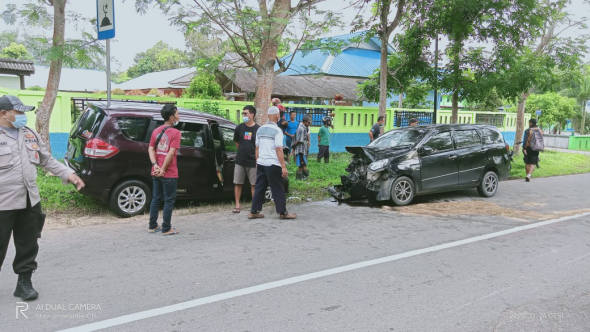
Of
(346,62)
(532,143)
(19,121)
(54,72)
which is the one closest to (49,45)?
(54,72)

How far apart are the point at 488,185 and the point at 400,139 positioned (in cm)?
239

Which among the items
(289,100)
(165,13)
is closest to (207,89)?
(289,100)

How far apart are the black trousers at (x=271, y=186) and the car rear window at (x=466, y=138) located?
4.36m

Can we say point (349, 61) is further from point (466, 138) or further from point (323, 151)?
point (466, 138)

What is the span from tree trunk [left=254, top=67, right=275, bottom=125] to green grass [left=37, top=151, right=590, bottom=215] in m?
1.65

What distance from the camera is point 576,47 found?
14148 millimetres

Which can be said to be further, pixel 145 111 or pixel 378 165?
pixel 378 165

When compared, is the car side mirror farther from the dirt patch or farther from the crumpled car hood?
the dirt patch

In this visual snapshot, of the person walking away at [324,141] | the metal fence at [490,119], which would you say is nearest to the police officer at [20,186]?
the person walking away at [324,141]

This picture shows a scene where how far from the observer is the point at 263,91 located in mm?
10586

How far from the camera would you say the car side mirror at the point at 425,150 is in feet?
29.0

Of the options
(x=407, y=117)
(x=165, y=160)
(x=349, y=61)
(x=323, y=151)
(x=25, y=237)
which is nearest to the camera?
(x=25, y=237)

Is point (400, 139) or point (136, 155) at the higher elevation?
point (400, 139)

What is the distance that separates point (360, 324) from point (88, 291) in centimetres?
249
